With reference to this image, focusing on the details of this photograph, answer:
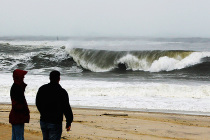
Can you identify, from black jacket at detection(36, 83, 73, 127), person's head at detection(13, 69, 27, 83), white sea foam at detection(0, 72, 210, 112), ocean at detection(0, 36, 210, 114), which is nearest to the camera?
black jacket at detection(36, 83, 73, 127)

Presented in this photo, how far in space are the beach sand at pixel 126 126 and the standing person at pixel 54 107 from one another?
2152 mm

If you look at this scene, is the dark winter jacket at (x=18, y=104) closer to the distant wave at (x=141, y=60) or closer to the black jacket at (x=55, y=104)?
the black jacket at (x=55, y=104)

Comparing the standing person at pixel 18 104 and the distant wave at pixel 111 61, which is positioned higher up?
the standing person at pixel 18 104

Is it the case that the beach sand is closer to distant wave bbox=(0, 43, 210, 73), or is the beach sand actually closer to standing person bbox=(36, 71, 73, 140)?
standing person bbox=(36, 71, 73, 140)

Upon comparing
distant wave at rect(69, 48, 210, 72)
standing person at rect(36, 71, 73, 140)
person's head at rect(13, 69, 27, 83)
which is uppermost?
person's head at rect(13, 69, 27, 83)

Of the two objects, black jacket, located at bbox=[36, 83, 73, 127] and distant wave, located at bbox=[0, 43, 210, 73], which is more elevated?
black jacket, located at bbox=[36, 83, 73, 127]

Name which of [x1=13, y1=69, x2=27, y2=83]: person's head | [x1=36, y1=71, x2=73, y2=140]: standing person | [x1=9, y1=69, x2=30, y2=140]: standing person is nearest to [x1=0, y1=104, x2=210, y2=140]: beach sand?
[x1=9, y1=69, x2=30, y2=140]: standing person

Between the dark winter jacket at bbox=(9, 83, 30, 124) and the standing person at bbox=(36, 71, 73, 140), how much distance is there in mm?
474

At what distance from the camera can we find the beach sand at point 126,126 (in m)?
6.11

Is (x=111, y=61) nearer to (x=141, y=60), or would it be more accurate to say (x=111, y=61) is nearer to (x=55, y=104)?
(x=141, y=60)

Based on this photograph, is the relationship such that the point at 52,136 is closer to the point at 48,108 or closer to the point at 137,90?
the point at 48,108

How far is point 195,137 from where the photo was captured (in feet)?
20.2

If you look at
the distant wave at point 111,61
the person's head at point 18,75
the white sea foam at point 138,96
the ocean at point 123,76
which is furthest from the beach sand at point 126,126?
the distant wave at point 111,61

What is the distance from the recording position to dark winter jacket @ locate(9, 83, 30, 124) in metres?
4.10
